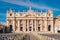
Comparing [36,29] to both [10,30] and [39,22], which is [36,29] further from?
[10,30]

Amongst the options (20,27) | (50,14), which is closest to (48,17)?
(50,14)

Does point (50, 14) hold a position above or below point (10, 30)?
above

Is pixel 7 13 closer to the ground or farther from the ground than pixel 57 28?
farther from the ground

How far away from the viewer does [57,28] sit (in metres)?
103

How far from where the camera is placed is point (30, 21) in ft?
344

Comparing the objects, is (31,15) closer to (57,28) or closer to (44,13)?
(44,13)

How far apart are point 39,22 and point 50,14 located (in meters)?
5.93

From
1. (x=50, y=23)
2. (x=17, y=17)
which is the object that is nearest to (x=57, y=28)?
(x=50, y=23)

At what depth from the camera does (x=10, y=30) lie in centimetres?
10331

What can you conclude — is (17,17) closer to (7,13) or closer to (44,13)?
(7,13)

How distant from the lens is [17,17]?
105562mm

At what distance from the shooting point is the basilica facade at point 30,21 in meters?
104

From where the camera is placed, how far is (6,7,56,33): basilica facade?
343ft

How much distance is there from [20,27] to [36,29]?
22.8 ft
